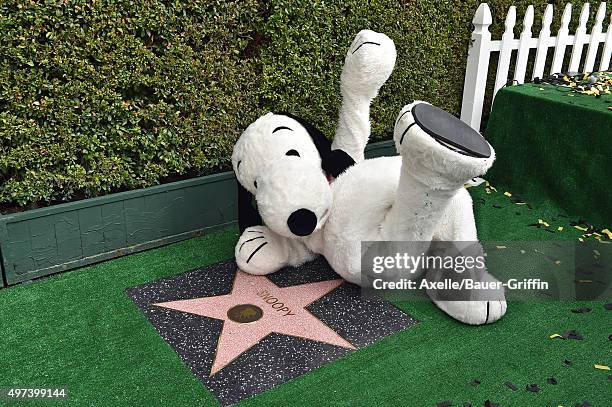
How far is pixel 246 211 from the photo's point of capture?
9.75 feet

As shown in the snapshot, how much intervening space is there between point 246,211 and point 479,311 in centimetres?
129

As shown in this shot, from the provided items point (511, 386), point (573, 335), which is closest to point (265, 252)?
point (511, 386)

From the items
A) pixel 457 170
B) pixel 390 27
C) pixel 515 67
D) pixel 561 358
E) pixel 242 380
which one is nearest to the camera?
pixel 457 170

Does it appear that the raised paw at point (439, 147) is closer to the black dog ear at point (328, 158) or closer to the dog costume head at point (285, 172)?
the dog costume head at point (285, 172)

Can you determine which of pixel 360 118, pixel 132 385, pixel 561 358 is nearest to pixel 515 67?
pixel 360 118

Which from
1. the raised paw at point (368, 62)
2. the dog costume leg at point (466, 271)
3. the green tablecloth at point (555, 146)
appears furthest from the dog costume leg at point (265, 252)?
the green tablecloth at point (555, 146)

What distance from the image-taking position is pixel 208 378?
6.98 feet

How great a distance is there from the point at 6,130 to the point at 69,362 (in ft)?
3.86

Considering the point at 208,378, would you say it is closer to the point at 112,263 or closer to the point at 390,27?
the point at 112,263

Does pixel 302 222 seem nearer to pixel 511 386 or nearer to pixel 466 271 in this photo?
pixel 466 271

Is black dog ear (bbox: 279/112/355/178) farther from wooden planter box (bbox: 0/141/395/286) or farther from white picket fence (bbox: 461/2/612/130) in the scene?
white picket fence (bbox: 461/2/612/130)

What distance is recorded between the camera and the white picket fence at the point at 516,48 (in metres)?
4.31

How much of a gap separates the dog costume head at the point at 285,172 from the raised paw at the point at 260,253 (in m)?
0.17

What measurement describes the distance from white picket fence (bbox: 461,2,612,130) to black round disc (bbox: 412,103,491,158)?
251 centimetres
